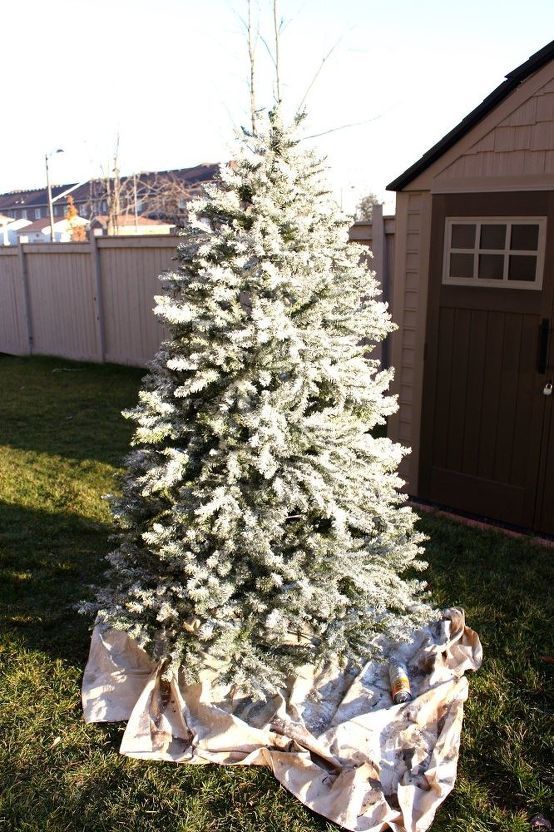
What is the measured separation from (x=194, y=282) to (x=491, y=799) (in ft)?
7.99

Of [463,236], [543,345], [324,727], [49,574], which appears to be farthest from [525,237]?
[49,574]

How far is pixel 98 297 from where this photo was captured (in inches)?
476

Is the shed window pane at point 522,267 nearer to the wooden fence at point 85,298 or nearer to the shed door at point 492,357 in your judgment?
the shed door at point 492,357

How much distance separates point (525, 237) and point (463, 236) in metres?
0.49

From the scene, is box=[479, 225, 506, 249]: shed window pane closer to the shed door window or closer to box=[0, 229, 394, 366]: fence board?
the shed door window

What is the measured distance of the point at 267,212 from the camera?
3.23m

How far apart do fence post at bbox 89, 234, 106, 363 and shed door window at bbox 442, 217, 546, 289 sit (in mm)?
7764

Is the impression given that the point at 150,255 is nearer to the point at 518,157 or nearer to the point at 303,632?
the point at 518,157

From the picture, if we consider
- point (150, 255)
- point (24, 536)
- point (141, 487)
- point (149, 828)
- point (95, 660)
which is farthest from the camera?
point (150, 255)

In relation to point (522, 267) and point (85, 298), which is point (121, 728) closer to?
point (522, 267)

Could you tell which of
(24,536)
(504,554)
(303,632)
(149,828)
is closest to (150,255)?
(24,536)

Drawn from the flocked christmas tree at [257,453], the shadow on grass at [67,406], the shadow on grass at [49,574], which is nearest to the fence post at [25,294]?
the shadow on grass at [67,406]

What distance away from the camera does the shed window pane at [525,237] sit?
508 centimetres

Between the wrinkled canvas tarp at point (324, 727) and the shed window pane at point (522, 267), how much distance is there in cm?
272
